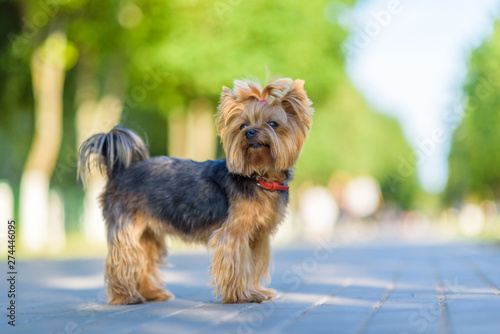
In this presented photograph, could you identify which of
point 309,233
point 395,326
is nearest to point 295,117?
point 395,326

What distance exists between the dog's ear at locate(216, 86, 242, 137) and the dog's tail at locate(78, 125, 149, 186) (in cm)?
117

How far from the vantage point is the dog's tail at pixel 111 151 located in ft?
26.2

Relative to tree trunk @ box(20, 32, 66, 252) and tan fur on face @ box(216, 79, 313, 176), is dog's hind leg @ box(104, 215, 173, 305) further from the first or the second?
tree trunk @ box(20, 32, 66, 252)

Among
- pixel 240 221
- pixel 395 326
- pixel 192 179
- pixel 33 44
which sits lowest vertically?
pixel 395 326

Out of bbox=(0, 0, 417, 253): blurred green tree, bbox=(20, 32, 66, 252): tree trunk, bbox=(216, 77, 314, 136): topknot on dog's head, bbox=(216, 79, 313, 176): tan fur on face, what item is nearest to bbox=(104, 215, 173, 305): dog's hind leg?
bbox=(216, 79, 313, 176): tan fur on face

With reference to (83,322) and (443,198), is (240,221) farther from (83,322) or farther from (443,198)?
(443,198)

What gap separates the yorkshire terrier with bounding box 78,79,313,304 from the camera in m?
7.12

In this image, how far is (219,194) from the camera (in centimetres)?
748

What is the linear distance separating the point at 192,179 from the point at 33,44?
49.4ft

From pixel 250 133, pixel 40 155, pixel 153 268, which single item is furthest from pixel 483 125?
pixel 250 133

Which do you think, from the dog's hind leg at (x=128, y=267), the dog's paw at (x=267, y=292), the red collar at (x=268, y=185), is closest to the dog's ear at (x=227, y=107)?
the red collar at (x=268, y=185)

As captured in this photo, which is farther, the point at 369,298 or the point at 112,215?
the point at 112,215

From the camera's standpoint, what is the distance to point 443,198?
107062 mm

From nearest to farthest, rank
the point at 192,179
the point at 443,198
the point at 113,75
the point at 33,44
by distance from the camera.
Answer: the point at 192,179 < the point at 33,44 < the point at 113,75 < the point at 443,198
